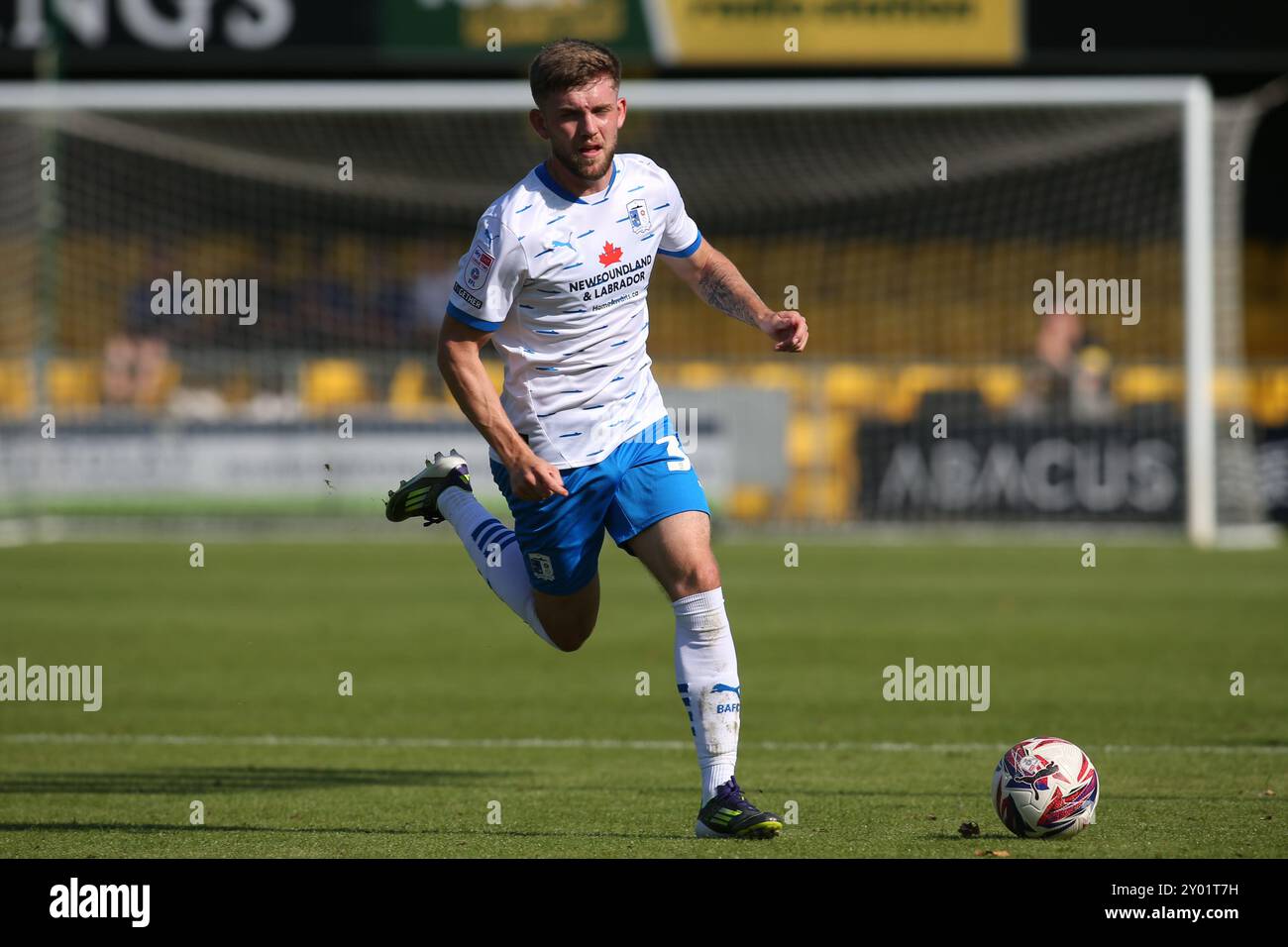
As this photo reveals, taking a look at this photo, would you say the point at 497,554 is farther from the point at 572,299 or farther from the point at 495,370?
the point at 495,370

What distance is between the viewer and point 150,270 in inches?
1068

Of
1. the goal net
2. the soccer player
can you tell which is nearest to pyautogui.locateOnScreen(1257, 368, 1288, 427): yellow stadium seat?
the goal net

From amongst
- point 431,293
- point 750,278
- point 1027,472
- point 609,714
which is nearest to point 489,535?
point 609,714

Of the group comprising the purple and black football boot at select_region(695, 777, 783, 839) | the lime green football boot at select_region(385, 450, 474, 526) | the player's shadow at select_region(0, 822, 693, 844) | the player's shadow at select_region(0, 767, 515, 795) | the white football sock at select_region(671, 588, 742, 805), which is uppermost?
the lime green football boot at select_region(385, 450, 474, 526)

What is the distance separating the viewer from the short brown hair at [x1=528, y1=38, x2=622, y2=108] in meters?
5.84

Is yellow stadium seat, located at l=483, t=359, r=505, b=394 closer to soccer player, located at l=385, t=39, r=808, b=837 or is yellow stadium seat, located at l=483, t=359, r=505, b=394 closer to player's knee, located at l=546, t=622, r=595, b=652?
player's knee, located at l=546, t=622, r=595, b=652

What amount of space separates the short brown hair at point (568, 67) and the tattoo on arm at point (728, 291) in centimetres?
98

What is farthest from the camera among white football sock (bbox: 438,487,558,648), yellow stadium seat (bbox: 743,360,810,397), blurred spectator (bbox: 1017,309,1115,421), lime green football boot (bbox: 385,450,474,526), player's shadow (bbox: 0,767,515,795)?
yellow stadium seat (bbox: 743,360,810,397)

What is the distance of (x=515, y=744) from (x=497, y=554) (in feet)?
5.97

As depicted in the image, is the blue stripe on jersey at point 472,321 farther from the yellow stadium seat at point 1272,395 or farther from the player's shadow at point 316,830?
the yellow stadium seat at point 1272,395

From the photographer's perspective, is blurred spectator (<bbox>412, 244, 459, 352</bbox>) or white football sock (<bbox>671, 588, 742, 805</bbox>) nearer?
white football sock (<bbox>671, 588, 742, 805</bbox>)

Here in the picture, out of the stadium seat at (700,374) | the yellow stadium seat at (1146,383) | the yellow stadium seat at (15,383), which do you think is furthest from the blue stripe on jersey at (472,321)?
the yellow stadium seat at (15,383)

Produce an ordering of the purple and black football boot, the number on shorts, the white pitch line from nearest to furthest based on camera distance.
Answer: the purple and black football boot
the number on shorts
the white pitch line

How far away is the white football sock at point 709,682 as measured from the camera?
6020mm
